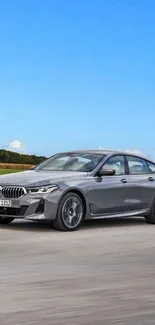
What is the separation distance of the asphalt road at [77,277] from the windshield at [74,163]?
1491 mm

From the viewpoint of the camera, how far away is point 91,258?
9172mm

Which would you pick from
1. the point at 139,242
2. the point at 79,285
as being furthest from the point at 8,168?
the point at 79,285

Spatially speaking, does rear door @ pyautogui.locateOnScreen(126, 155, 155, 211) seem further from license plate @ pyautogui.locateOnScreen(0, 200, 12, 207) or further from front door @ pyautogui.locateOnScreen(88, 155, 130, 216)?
license plate @ pyautogui.locateOnScreen(0, 200, 12, 207)

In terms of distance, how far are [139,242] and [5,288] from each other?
450cm

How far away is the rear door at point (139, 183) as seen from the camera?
14109mm

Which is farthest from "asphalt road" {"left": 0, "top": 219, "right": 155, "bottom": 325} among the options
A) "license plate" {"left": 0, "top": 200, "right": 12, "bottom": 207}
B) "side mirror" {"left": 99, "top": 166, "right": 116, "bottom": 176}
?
"side mirror" {"left": 99, "top": 166, "right": 116, "bottom": 176}

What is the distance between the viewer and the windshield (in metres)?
13.5

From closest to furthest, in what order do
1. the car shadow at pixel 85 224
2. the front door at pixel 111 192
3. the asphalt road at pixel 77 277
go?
1. the asphalt road at pixel 77 277
2. the car shadow at pixel 85 224
3. the front door at pixel 111 192

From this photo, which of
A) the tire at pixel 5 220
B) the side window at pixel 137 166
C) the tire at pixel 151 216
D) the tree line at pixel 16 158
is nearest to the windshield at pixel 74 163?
the side window at pixel 137 166

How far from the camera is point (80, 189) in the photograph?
1279 centimetres

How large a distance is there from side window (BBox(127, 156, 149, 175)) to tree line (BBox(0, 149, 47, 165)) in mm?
18988

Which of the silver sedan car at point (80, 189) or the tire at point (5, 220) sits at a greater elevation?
the silver sedan car at point (80, 189)

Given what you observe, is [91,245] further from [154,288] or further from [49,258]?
[154,288]

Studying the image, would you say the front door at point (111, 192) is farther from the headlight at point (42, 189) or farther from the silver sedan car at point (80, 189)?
the headlight at point (42, 189)
